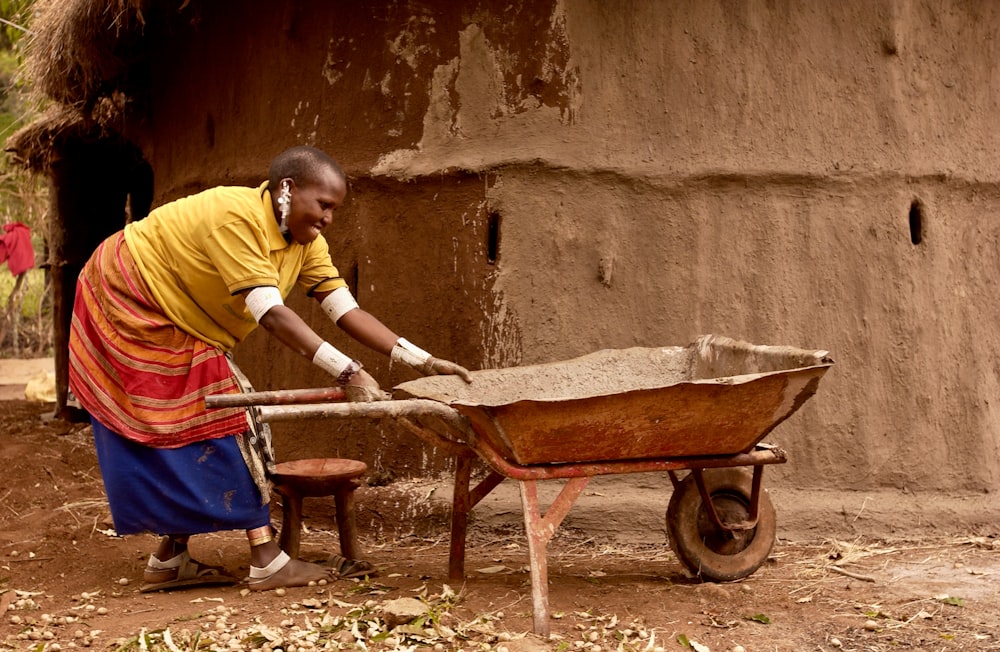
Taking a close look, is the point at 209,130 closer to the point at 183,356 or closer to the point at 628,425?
the point at 183,356

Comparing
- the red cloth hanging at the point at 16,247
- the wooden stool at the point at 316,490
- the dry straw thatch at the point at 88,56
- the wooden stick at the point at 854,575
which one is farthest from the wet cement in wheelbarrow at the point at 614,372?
the red cloth hanging at the point at 16,247

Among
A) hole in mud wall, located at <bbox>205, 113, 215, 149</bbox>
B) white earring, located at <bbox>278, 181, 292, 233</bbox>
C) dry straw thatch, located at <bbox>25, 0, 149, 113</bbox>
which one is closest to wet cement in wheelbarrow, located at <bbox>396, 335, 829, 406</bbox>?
white earring, located at <bbox>278, 181, 292, 233</bbox>

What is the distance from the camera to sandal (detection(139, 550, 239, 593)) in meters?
3.86

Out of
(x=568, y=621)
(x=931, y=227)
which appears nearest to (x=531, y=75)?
(x=931, y=227)

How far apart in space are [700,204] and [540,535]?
197 centimetres

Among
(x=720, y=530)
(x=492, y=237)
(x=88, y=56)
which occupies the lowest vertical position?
(x=720, y=530)

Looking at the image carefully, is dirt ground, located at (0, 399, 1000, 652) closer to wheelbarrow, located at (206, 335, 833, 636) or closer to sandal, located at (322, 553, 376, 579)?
sandal, located at (322, 553, 376, 579)

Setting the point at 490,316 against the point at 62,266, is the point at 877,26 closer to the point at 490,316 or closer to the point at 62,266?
the point at 490,316

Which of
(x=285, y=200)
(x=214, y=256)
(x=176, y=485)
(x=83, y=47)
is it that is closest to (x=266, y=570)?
(x=176, y=485)

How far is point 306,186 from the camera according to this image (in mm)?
3566

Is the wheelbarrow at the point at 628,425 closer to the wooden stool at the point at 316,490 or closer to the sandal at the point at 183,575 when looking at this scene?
the wooden stool at the point at 316,490

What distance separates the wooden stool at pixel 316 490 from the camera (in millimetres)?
3867

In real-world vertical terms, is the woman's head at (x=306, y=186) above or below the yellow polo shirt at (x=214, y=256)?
above

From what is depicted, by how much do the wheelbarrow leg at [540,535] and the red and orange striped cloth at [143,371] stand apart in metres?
1.12
